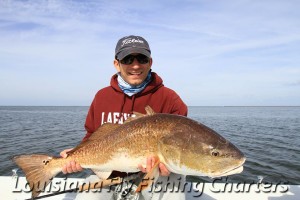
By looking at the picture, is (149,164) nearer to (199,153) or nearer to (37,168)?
(199,153)

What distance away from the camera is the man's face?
4.67m

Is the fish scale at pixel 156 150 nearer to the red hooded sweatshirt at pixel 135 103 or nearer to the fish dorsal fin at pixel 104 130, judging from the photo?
the fish dorsal fin at pixel 104 130

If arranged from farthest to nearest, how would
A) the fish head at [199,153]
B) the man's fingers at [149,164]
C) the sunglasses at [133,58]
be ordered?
1. the sunglasses at [133,58]
2. the man's fingers at [149,164]
3. the fish head at [199,153]

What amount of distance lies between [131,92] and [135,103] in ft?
0.62

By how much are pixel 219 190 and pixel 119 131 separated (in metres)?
2.97

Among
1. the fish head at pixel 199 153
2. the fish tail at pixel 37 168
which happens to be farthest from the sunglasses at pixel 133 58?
the fish tail at pixel 37 168

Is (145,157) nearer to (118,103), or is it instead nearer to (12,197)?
(118,103)

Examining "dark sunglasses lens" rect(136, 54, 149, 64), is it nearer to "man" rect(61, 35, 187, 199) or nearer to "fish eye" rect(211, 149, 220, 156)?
"man" rect(61, 35, 187, 199)

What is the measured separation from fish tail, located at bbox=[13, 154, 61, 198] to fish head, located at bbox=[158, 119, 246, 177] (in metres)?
1.63

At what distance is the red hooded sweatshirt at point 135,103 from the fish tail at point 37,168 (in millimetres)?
924

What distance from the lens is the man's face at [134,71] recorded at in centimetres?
467

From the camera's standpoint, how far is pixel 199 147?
3494 millimetres

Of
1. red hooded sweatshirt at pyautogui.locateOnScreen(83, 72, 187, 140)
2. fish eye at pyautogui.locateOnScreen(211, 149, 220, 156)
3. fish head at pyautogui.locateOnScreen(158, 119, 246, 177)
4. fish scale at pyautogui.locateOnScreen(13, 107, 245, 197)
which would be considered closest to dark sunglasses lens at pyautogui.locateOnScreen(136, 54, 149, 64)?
red hooded sweatshirt at pyautogui.locateOnScreen(83, 72, 187, 140)

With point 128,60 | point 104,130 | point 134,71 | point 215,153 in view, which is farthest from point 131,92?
point 215,153
